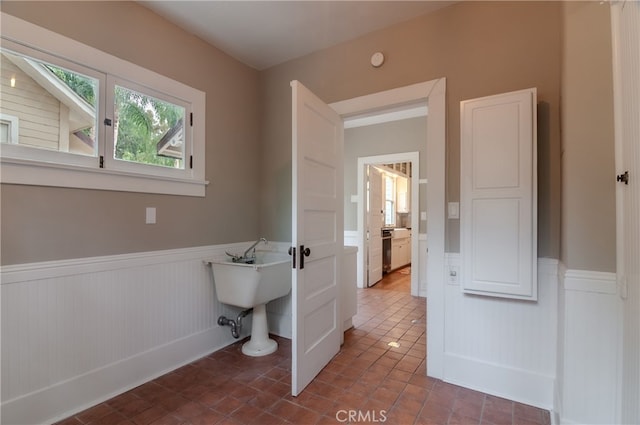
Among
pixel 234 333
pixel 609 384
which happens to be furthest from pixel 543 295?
pixel 234 333

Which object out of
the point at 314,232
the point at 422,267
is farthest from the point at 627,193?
the point at 422,267

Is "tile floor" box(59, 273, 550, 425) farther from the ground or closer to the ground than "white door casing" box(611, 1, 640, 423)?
closer to the ground

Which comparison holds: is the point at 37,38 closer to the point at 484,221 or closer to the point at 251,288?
the point at 251,288

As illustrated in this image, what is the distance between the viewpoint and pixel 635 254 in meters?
1.13

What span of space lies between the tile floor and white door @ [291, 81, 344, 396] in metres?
0.17

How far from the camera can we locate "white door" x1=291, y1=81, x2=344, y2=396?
75.1 inches

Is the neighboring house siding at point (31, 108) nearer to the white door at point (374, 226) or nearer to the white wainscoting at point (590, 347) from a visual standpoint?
the white wainscoting at point (590, 347)

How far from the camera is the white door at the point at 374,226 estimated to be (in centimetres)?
493

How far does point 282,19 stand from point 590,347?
2.83 metres

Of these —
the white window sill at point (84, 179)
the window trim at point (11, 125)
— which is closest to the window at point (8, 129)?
the window trim at point (11, 125)

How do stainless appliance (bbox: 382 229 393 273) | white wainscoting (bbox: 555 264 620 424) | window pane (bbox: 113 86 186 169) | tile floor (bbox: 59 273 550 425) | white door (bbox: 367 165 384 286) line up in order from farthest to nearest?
stainless appliance (bbox: 382 229 393 273)
white door (bbox: 367 165 384 286)
window pane (bbox: 113 86 186 169)
tile floor (bbox: 59 273 550 425)
white wainscoting (bbox: 555 264 620 424)

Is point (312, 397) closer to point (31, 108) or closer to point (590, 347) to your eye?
point (590, 347)

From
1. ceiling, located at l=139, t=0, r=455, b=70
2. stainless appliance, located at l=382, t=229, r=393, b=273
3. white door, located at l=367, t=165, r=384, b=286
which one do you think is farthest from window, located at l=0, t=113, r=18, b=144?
stainless appliance, located at l=382, t=229, r=393, b=273

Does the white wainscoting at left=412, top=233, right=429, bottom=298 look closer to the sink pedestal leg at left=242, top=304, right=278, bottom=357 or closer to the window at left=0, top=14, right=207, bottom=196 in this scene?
the sink pedestal leg at left=242, top=304, right=278, bottom=357
